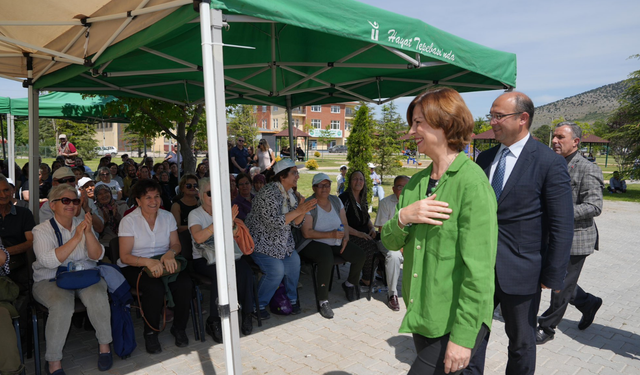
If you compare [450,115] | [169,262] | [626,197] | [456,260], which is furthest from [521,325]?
[626,197]

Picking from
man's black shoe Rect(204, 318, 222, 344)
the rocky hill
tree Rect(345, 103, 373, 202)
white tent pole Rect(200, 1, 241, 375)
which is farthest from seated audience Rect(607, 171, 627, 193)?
the rocky hill

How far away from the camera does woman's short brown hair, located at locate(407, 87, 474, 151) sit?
1659mm

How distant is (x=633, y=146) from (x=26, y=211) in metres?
26.9

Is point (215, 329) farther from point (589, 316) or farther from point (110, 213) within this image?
point (589, 316)

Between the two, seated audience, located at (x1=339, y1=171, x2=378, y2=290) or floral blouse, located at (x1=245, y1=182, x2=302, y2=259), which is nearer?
→ floral blouse, located at (x1=245, y1=182, x2=302, y2=259)

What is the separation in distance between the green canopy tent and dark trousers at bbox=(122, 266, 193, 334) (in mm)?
1419

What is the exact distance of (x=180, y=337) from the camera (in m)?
3.79

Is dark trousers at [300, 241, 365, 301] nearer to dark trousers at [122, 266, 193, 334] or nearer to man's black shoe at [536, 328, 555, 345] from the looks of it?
dark trousers at [122, 266, 193, 334]

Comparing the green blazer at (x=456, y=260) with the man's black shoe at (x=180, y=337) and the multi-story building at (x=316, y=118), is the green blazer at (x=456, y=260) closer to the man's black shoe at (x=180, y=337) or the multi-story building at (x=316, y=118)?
the man's black shoe at (x=180, y=337)

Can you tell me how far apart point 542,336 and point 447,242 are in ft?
10.2

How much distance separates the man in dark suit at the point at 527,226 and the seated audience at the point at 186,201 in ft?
12.1

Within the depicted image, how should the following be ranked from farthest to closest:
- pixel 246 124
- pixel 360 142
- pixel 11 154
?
pixel 246 124, pixel 360 142, pixel 11 154

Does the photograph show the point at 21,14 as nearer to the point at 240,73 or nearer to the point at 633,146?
the point at 240,73

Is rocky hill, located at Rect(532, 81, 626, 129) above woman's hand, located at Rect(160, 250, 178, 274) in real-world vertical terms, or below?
above
